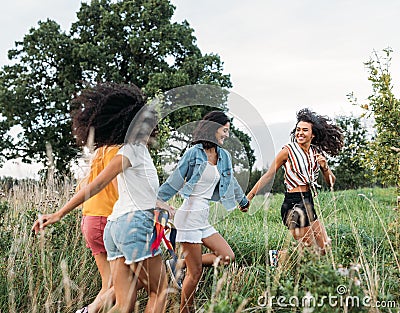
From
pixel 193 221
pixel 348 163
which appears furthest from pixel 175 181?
pixel 348 163

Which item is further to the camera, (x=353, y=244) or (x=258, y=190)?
(x=353, y=244)

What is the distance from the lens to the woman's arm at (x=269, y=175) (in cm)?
421

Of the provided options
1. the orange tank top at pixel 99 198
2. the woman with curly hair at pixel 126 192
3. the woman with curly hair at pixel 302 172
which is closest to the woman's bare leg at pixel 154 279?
the woman with curly hair at pixel 126 192

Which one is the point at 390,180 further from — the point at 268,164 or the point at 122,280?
the point at 122,280

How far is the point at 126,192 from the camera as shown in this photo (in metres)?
2.95

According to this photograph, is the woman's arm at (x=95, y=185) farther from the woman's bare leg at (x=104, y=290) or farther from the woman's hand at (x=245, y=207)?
the woman's hand at (x=245, y=207)

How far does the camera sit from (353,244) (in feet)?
16.4

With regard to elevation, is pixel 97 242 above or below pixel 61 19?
below

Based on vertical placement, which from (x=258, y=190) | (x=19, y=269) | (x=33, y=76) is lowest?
(x=19, y=269)

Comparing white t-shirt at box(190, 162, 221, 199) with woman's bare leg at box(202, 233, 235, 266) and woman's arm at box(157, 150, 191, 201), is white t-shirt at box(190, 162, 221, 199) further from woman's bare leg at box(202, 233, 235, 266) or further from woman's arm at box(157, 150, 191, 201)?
woman's bare leg at box(202, 233, 235, 266)

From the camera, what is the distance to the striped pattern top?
14.8ft

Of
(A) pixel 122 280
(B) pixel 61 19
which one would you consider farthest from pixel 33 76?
(A) pixel 122 280

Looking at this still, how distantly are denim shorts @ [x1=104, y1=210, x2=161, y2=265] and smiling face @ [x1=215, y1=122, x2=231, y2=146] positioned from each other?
1382 millimetres

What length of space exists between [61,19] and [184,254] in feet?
71.5
